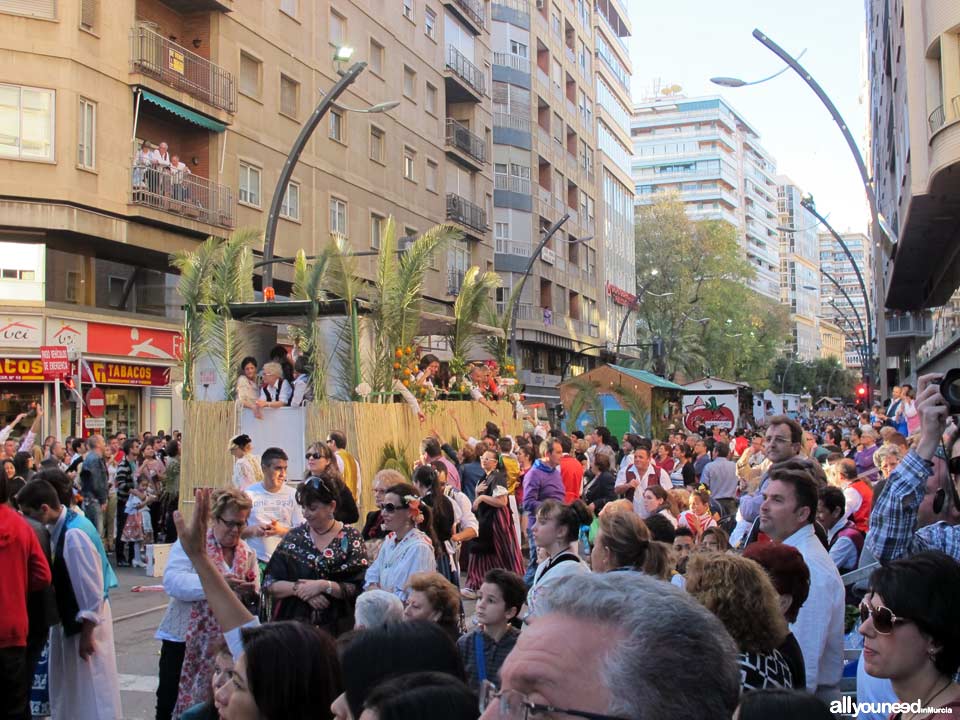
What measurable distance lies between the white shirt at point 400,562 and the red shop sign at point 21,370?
747 inches

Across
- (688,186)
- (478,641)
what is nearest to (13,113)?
(478,641)

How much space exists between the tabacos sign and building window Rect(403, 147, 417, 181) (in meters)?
17.8

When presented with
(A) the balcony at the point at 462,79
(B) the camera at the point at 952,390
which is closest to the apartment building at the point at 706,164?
(A) the balcony at the point at 462,79

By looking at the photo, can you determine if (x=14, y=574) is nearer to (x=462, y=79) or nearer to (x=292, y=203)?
(x=292, y=203)

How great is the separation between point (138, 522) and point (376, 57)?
24.3 meters

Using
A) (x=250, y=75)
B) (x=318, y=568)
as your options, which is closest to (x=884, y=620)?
(x=318, y=568)

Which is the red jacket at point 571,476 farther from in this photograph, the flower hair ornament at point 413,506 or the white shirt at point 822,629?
the white shirt at point 822,629

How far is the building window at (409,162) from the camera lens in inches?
1490

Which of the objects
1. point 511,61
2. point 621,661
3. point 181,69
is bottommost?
point 621,661

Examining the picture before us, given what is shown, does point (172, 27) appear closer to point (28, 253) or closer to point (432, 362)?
point (28, 253)

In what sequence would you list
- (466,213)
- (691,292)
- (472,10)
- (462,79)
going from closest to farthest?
(462,79) → (466,213) → (472,10) → (691,292)

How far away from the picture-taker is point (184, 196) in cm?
2605

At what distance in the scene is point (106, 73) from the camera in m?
23.7

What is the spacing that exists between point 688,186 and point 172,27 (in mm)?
102638
